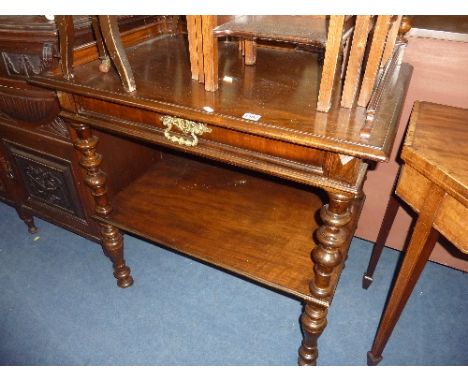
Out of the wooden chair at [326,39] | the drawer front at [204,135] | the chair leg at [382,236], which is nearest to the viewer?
the wooden chair at [326,39]

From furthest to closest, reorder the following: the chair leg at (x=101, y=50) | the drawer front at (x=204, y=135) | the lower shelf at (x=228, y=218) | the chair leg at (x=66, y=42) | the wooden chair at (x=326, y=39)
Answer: the lower shelf at (x=228, y=218), the chair leg at (x=101, y=50), the chair leg at (x=66, y=42), the drawer front at (x=204, y=135), the wooden chair at (x=326, y=39)

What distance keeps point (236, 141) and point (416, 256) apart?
68 centimetres

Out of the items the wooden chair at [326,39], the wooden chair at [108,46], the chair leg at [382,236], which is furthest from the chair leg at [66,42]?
the chair leg at [382,236]

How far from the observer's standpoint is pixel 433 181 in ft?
3.22

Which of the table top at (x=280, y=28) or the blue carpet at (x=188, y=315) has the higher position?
the table top at (x=280, y=28)

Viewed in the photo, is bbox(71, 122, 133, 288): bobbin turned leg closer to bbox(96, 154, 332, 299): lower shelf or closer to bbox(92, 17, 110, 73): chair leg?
bbox(96, 154, 332, 299): lower shelf

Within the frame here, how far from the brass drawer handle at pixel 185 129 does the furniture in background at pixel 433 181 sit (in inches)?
23.9

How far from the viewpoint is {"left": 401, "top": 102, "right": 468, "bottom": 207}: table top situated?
3.02 feet

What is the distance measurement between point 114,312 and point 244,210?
868 millimetres

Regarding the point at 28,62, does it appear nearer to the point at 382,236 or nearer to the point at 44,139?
the point at 44,139

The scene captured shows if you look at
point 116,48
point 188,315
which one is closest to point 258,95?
point 116,48

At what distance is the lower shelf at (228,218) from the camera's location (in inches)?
54.4

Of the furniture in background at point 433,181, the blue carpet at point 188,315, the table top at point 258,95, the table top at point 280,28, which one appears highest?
the table top at point 280,28

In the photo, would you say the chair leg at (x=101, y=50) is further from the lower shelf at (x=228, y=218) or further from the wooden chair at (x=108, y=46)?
the lower shelf at (x=228, y=218)
